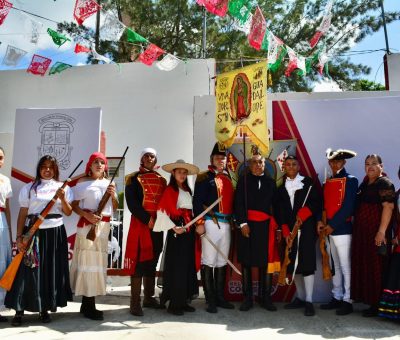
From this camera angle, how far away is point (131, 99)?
737 cm

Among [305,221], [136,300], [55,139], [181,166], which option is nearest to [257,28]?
[181,166]

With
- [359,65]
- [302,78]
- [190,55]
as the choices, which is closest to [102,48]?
[190,55]

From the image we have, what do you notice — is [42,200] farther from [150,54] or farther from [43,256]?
[150,54]

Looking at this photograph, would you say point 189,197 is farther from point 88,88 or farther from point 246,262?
point 88,88

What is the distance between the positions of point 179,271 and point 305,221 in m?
1.36

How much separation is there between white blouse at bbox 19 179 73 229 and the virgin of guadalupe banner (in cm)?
179

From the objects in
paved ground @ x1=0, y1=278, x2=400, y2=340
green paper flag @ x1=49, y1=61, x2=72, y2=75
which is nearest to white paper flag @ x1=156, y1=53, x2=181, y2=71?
green paper flag @ x1=49, y1=61, x2=72, y2=75

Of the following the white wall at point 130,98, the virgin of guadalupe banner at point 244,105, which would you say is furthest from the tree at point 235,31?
the virgin of guadalupe banner at point 244,105

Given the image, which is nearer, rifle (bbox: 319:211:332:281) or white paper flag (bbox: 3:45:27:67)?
rifle (bbox: 319:211:332:281)

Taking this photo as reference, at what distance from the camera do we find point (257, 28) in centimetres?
601

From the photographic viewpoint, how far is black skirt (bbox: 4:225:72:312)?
12.3 ft

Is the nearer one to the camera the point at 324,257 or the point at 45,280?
the point at 45,280

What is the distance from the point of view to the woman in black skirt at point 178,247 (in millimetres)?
4145

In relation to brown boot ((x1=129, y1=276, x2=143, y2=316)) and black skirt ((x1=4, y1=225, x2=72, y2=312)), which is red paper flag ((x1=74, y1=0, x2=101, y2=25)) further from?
brown boot ((x1=129, y1=276, x2=143, y2=316))
